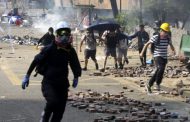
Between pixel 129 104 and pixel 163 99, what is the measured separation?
1.32 metres

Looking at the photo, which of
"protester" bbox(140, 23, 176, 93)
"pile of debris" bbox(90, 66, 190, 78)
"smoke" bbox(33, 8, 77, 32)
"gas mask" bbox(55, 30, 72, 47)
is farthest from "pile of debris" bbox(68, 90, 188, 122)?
"smoke" bbox(33, 8, 77, 32)

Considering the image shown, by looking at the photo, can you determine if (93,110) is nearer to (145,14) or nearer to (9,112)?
(9,112)

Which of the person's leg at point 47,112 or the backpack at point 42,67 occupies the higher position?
the backpack at point 42,67

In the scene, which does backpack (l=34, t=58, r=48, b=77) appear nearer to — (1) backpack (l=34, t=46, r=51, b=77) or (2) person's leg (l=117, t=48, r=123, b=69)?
(1) backpack (l=34, t=46, r=51, b=77)

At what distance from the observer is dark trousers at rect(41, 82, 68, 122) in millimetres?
7523

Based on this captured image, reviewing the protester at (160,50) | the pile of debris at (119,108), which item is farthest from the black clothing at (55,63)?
the protester at (160,50)

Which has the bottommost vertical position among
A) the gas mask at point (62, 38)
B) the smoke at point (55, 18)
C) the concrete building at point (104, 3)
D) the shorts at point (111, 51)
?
the smoke at point (55, 18)

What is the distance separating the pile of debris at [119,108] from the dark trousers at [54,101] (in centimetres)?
147

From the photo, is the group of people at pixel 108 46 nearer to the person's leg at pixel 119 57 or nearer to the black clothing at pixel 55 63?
the person's leg at pixel 119 57

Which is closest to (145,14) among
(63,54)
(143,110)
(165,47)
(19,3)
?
(165,47)

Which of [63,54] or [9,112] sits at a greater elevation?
[63,54]

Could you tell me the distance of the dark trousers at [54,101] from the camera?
24.7 ft

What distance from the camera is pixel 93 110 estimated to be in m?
10.1

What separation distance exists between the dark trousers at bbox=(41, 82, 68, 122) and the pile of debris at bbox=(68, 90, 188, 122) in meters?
1.47
